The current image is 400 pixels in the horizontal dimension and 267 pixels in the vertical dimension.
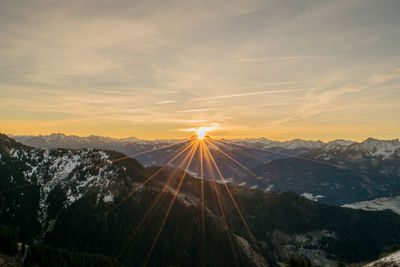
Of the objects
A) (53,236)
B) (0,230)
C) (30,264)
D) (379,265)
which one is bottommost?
(53,236)

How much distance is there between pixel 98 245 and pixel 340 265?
6480 inches

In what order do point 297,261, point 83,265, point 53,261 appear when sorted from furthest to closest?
point 83,265 < point 297,261 < point 53,261

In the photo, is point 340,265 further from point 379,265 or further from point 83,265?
point 83,265

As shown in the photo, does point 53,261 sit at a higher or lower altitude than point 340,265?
higher

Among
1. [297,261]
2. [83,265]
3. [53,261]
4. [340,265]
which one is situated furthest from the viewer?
[340,265]

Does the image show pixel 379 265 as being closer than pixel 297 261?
Yes

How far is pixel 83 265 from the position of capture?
131750mm

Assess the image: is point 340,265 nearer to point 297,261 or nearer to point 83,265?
point 297,261

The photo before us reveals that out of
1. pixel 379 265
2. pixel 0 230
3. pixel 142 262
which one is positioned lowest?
pixel 142 262

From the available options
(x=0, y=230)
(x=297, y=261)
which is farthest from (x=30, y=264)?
(x=297, y=261)

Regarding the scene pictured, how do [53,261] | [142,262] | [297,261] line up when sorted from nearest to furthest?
1. [53,261]
2. [297,261]
3. [142,262]

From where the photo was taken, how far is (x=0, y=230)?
89.9m

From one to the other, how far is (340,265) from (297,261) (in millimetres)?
38773

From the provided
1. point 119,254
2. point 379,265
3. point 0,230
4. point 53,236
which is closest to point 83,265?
point 0,230
